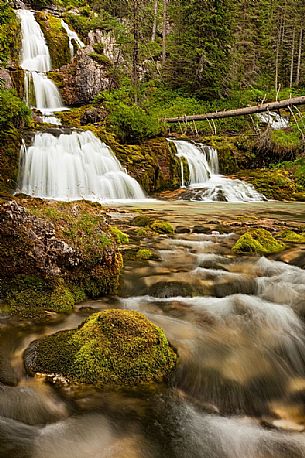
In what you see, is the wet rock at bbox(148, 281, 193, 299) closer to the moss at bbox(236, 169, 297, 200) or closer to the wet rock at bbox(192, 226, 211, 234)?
the wet rock at bbox(192, 226, 211, 234)

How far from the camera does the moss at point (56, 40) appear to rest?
28.2 m

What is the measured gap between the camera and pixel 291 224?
9617mm

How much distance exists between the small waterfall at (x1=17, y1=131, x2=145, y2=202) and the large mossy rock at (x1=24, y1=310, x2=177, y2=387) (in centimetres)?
1051

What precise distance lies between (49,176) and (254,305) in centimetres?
1124

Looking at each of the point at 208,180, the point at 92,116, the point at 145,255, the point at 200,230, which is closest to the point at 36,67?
the point at 92,116

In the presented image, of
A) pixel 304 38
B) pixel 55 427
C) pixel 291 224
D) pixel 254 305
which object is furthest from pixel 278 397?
pixel 304 38

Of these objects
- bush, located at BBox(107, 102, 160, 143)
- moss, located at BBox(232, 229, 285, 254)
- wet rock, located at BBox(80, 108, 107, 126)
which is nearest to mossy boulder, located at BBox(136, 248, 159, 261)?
moss, located at BBox(232, 229, 285, 254)

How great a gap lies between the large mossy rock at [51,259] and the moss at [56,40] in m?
26.9

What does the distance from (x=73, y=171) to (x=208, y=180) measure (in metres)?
6.85

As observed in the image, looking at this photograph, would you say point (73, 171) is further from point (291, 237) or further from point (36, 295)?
point (36, 295)

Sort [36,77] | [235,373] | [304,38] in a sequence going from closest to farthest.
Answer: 1. [235,373]
2. [36,77]
3. [304,38]

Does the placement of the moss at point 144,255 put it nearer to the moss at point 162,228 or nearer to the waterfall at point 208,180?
the moss at point 162,228

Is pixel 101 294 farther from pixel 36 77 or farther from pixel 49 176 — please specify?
pixel 36 77

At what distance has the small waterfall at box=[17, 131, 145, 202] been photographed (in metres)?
13.7
